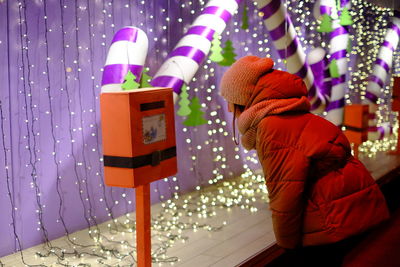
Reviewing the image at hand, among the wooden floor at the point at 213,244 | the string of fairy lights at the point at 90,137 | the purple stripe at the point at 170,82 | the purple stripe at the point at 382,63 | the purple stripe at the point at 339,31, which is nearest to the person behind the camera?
the wooden floor at the point at 213,244

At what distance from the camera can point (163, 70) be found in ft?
11.5

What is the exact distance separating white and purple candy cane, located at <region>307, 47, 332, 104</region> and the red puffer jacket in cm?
282

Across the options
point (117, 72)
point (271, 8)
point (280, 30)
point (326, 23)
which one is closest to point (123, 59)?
point (117, 72)

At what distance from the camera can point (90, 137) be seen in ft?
12.2

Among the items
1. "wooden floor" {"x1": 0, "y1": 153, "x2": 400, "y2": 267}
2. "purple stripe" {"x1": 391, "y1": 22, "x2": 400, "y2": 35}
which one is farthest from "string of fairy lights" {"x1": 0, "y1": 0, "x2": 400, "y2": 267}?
"purple stripe" {"x1": 391, "y1": 22, "x2": 400, "y2": 35}

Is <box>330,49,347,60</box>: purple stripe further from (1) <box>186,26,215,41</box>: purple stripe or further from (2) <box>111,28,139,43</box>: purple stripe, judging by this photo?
(2) <box>111,28,139,43</box>: purple stripe

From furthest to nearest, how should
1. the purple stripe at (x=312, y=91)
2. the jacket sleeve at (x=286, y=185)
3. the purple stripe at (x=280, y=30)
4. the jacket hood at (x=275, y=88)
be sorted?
the purple stripe at (x=312, y=91) < the purple stripe at (x=280, y=30) < the jacket hood at (x=275, y=88) < the jacket sleeve at (x=286, y=185)

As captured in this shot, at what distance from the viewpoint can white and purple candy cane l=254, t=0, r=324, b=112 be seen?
400cm

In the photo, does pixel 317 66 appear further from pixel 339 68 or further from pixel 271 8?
pixel 271 8

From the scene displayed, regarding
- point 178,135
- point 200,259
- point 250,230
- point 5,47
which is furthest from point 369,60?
point 5,47

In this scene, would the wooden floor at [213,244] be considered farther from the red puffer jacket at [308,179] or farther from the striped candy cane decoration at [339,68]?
the striped candy cane decoration at [339,68]

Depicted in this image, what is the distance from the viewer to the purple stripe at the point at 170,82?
3.42 meters

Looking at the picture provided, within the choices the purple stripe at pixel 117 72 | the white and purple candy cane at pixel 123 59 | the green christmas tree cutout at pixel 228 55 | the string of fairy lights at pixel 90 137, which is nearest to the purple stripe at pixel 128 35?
the white and purple candy cane at pixel 123 59

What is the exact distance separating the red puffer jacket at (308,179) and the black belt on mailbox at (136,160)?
1.68ft
